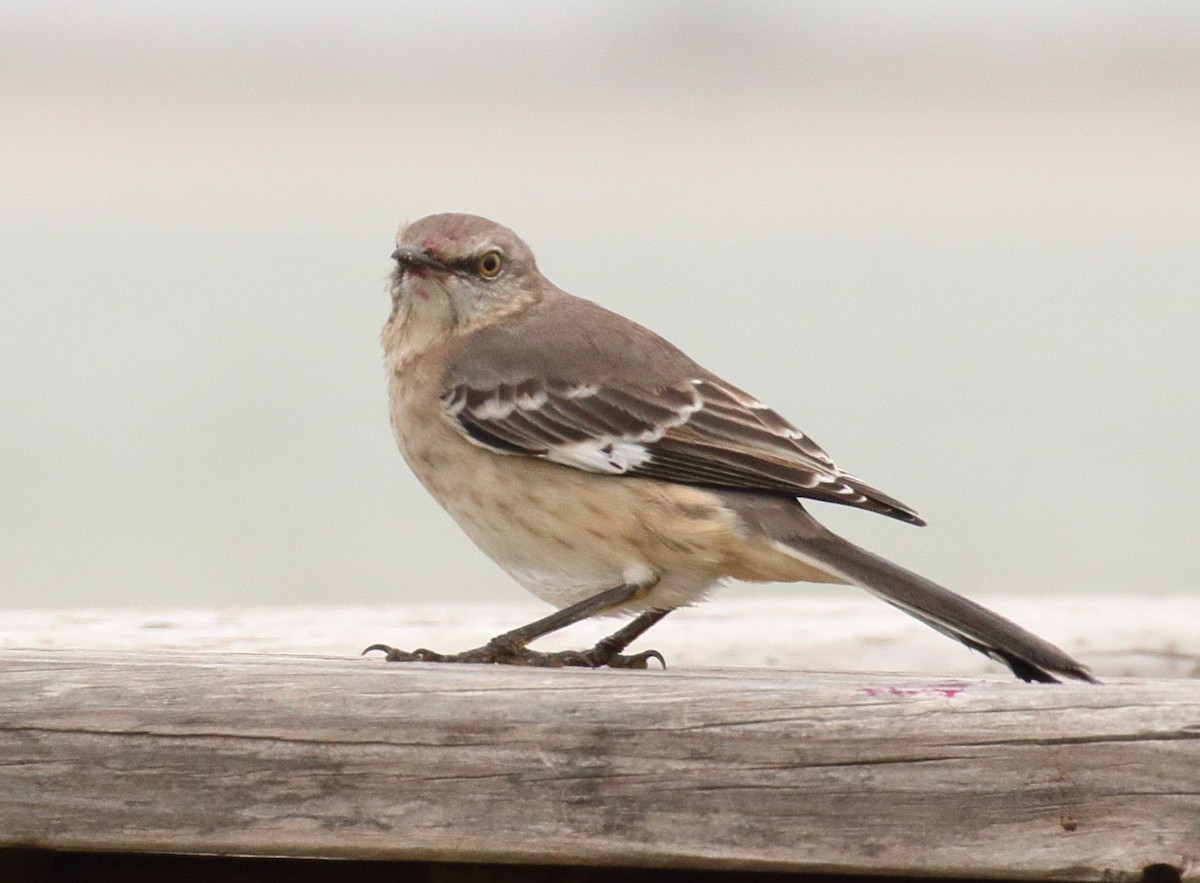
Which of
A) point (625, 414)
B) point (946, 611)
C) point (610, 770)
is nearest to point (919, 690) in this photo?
point (610, 770)

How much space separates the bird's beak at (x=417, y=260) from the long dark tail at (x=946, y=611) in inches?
59.3

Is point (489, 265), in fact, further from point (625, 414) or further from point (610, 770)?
point (610, 770)

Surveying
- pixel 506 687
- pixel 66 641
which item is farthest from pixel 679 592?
pixel 506 687

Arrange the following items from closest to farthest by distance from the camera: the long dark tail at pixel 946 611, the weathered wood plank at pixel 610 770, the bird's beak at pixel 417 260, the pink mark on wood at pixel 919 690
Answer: the weathered wood plank at pixel 610 770 < the pink mark on wood at pixel 919 690 < the long dark tail at pixel 946 611 < the bird's beak at pixel 417 260

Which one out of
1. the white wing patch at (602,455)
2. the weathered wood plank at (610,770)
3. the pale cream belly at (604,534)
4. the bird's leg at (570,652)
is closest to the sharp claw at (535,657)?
the bird's leg at (570,652)

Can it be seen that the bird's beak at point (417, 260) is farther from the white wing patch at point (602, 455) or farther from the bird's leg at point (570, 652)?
the bird's leg at point (570, 652)

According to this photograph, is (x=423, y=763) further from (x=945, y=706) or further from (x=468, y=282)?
(x=468, y=282)

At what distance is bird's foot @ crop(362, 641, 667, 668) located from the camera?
11.8ft

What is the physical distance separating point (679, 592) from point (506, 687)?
1.74 meters

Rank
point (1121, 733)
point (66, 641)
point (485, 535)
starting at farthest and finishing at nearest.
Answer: point (485, 535) → point (66, 641) → point (1121, 733)

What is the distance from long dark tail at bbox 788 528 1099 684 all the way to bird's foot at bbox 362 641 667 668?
1.51 ft

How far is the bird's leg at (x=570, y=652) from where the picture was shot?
3.73m

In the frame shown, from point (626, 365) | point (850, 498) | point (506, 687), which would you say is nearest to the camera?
point (506, 687)

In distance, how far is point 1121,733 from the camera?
2.35 meters
